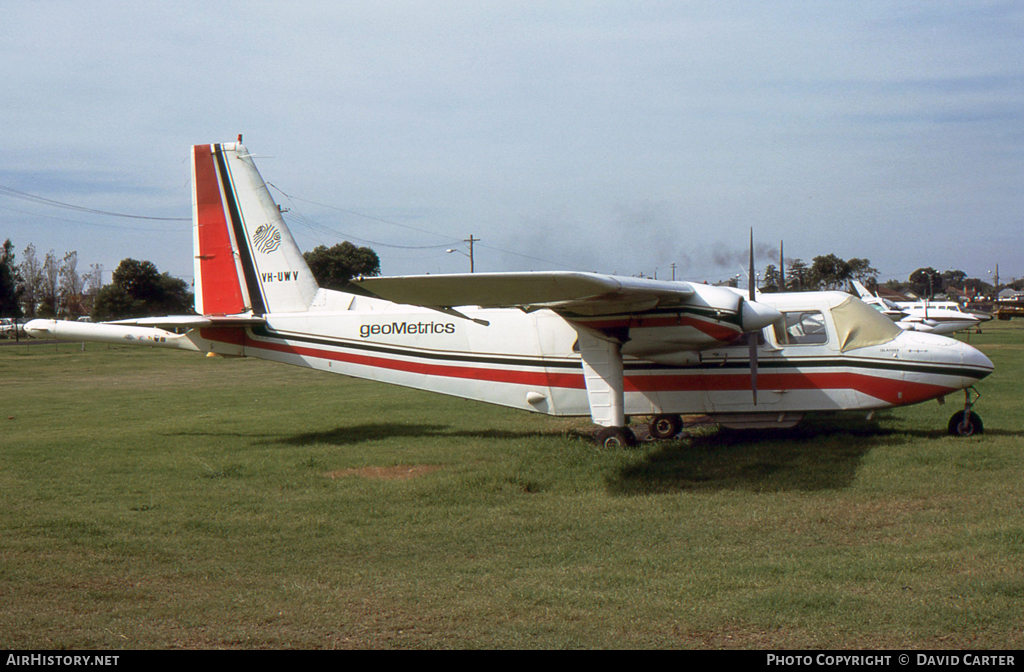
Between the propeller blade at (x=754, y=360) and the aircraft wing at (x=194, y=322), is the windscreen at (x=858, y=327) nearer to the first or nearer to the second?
the propeller blade at (x=754, y=360)

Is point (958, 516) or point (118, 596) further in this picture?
point (958, 516)

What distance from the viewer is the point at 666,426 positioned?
1256cm

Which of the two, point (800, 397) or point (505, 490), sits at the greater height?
point (800, 397)

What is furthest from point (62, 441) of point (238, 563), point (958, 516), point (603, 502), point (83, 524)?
point (958, 516)

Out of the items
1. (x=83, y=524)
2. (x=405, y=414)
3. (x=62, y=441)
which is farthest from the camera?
(x=405, y=414)

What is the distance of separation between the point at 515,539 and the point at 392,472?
3.68 metres

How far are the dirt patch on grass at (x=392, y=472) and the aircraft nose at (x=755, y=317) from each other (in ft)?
15.3

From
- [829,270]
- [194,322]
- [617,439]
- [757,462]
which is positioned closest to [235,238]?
[194,322]

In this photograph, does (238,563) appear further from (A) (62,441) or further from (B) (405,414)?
(B) (405,414)

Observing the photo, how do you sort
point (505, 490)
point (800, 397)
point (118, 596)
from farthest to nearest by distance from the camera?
point (800, 397) < point (505, 490) < point (118, 596)

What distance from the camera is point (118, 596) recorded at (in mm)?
5785

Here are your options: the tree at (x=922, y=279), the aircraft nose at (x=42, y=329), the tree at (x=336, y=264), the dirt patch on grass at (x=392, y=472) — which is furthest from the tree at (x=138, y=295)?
the tree at (x=922, y=279)

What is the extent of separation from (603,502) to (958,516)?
341 centimetres

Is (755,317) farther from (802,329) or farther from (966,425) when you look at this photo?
(966,425)
